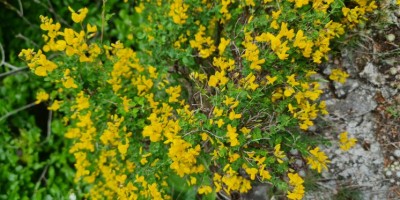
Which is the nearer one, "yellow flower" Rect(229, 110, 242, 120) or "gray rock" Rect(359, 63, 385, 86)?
"yellow flower" Rect(229, 110, 242, 120)

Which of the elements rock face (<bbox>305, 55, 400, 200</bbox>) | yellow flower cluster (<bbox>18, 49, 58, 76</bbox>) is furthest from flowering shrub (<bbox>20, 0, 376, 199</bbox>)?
rock face (<bbox>305, 55, 400, 200</bbox>)

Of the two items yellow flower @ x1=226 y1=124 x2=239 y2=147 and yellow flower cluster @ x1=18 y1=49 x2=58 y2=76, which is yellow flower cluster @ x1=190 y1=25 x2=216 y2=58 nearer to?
yellow flower @ x1=226 y1=124 x2=239 y2=147

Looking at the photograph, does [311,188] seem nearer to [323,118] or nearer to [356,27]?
[323,118]

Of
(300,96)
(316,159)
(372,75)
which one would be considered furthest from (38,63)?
(372,75)

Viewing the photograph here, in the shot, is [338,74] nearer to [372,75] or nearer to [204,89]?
[372,75]

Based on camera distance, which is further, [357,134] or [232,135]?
[357,134]

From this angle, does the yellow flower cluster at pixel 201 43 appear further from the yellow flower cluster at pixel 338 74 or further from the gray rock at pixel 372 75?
the gray rock at pixel 372 75

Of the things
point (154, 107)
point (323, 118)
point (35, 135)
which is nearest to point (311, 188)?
point (323, 118)

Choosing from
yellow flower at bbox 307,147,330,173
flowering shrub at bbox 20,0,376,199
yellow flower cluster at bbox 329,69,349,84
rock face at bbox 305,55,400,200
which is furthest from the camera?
rock face at bbox 305,55,400,200
